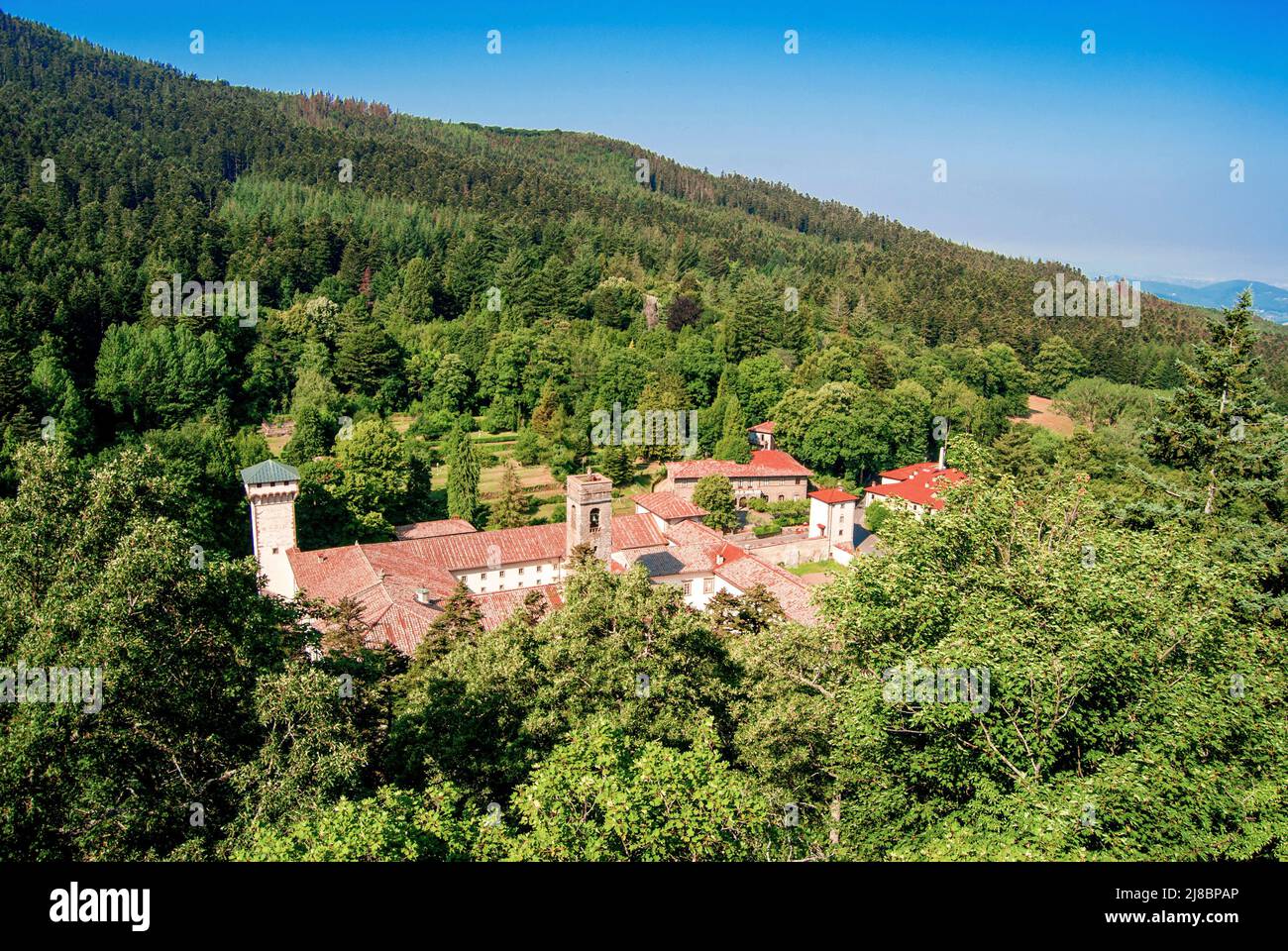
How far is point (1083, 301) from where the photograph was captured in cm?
11850

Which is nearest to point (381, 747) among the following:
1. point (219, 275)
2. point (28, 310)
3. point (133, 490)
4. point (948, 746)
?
point (133, 490)

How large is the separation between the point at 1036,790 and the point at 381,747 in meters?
13.7

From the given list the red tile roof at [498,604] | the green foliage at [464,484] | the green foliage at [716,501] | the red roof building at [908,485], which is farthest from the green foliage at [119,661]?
the red roof building at [908,485]

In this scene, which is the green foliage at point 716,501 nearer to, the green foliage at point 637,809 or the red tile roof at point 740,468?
the red tile roof at point 740,468

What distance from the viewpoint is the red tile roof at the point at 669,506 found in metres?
53.0

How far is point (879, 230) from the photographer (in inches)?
6614

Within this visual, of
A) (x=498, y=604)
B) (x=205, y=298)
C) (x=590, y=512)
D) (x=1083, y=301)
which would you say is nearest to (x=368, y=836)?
(x=498, y=604)

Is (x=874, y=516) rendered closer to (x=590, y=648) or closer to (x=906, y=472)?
(x=906, y=472)

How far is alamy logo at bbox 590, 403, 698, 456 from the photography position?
67.9 metres

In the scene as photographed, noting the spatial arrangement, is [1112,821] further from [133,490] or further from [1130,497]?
[1130,497]

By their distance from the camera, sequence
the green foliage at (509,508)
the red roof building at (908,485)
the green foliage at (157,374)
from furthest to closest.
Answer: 1. the red roof building at (908,485)
2. the green foliage at (157,374)
3. the green foliage at (509,508)

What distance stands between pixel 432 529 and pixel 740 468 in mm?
23145
